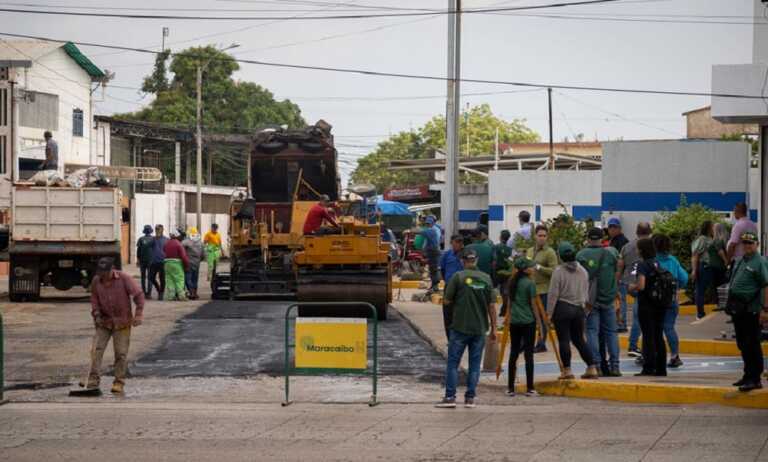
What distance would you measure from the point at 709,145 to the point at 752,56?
1367cm

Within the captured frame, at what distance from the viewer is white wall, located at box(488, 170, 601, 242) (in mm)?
49438

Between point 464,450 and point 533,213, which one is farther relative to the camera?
point 533,213

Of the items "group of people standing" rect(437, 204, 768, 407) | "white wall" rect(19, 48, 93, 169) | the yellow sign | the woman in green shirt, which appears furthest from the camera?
"white wall" rect(19, 48, 93, 169)

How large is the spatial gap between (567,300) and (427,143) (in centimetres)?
9373

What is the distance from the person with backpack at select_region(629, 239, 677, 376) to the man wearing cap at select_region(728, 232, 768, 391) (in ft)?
5.39

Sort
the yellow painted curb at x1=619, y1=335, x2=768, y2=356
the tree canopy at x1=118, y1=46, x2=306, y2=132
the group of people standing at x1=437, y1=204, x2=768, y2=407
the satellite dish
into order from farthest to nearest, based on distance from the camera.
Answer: the tree canopy at x1=118, y1=46, x2=306, y2=132
the satellite dish
the yellow painted curb at x1=619, y1=335, x2=768, y2=356
the group of people standing at x1=437, y1=204, x2=768, y2=407

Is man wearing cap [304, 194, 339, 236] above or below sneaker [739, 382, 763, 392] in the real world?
above

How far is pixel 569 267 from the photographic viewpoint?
1510 centimetres

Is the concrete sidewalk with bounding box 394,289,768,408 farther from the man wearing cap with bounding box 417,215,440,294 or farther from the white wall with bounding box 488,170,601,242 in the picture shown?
the white wall with bounding box 488,170,601,242

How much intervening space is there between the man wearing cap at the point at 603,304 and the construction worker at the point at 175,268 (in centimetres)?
1655

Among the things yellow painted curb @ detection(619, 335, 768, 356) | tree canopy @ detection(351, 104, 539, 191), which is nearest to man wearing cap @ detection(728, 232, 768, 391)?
yellow painted curb @ detection(619, 335, 768, 356)

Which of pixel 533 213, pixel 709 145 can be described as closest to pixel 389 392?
pixel 709 145

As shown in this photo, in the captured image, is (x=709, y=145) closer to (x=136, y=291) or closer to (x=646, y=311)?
(x=646, y=311)

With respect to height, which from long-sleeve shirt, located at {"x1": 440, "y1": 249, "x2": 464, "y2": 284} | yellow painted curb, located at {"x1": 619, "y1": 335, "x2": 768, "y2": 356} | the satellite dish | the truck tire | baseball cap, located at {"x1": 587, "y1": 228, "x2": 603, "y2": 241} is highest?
the satellite dish
